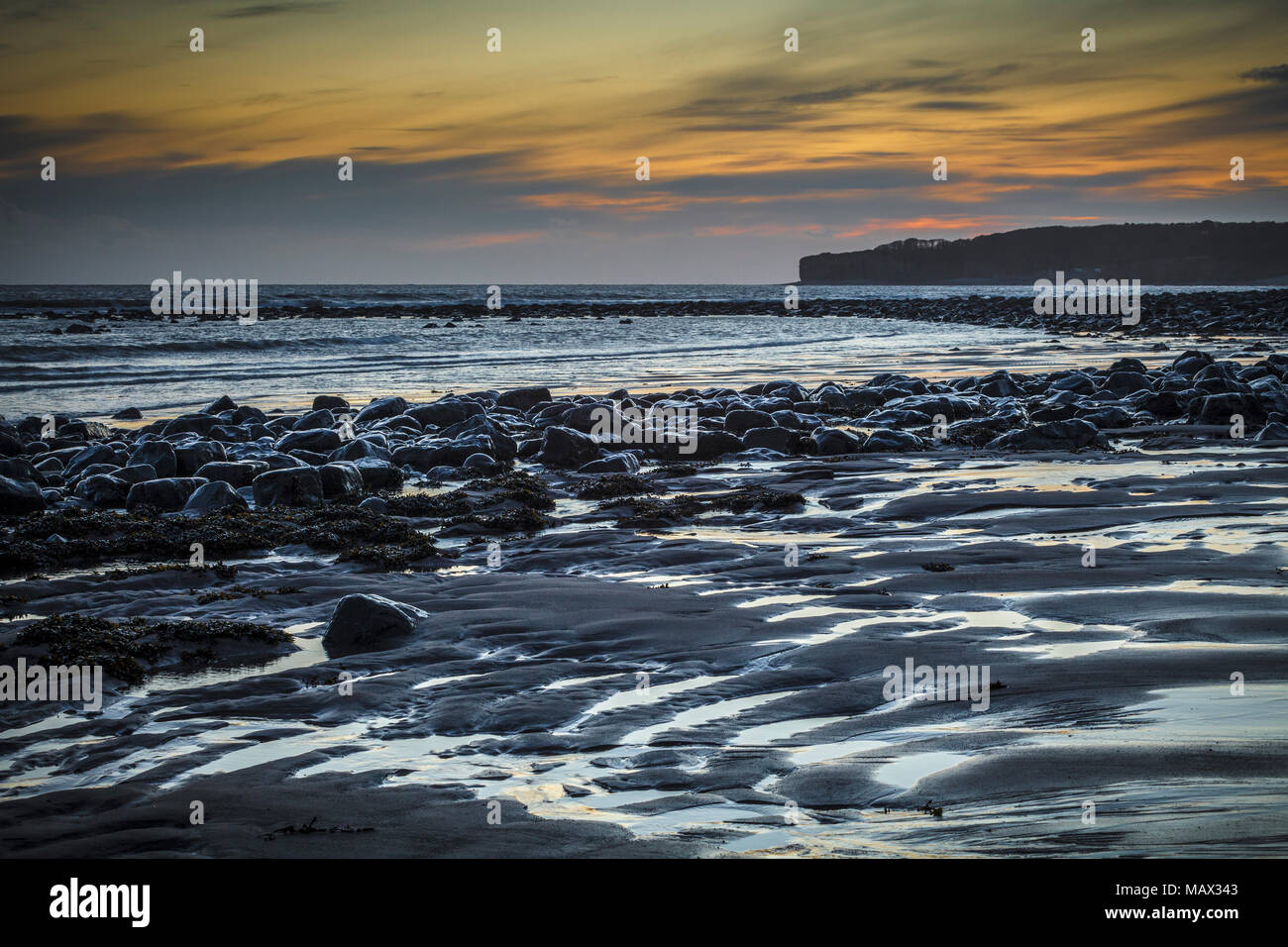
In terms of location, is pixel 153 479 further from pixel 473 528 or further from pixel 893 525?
pixel 893 525

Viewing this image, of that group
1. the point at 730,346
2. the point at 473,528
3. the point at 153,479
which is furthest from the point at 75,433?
the point at 730,346

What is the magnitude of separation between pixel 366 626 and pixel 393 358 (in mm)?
24186

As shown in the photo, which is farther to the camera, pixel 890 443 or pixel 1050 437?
pixel 890 443

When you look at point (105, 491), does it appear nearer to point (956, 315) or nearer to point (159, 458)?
point (159, 458)

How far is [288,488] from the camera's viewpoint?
368 inches

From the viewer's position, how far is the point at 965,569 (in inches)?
255

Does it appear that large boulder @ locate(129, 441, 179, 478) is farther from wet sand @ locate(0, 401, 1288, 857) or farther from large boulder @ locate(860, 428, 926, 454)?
large boulder @ locate(860, 428, 926, 454)

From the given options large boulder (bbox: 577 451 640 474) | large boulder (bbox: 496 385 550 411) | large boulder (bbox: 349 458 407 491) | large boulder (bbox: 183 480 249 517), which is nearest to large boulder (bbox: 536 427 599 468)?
large boulder (bbox: 577 451 640 474)

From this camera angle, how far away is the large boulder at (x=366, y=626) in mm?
5191

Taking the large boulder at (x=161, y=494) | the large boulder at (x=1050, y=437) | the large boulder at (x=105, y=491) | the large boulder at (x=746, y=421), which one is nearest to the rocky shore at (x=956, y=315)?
the large boulder at (x=1050, y=437)

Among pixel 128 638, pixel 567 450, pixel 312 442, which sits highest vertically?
pixel 312 442

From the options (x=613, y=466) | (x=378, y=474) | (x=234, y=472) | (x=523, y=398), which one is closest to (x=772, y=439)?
(x=613, y=466)

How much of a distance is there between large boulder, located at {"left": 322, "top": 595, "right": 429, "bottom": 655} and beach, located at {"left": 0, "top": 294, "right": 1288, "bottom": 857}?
0.8 inches

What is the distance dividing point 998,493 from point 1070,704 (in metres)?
5.21
